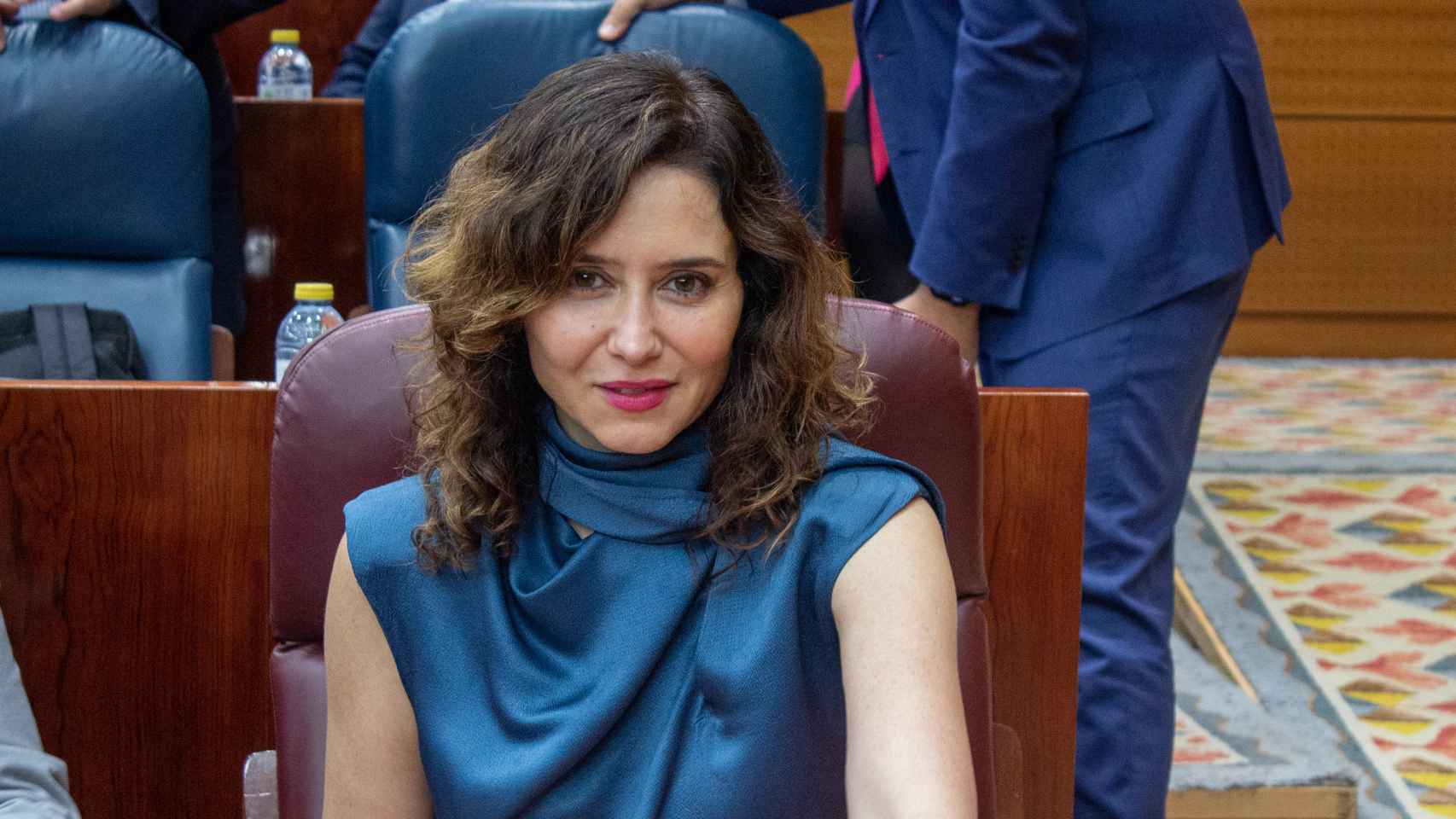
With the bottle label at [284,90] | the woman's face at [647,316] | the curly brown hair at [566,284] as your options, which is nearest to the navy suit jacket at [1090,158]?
the curly brown hair at [566,284]

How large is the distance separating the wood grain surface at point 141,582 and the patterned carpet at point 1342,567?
1.28 metres

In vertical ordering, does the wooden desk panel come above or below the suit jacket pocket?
below

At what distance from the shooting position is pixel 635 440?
1.01 meters

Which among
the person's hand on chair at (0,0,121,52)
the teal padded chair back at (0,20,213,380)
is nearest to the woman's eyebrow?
the teal padded chair back at (0,20,213,380)

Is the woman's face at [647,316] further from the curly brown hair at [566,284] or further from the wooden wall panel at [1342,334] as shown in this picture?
the wooden wall panel at [1342,334]

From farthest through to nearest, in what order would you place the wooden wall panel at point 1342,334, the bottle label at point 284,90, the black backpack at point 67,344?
the wooden wall panel at point 1342,334 → the bottle label at point 284,90 → the black backpack at point 67,344

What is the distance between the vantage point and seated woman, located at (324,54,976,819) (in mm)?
991

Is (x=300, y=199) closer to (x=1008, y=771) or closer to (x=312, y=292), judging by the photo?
(x=312, y=292)

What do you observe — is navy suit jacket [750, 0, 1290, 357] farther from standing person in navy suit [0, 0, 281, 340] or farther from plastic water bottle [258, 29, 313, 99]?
plastic water bottle [258, 29, 313, 99]

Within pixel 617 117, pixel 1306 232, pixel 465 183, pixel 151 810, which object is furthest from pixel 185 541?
pixel 1306 232

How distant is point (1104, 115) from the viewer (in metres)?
1.61

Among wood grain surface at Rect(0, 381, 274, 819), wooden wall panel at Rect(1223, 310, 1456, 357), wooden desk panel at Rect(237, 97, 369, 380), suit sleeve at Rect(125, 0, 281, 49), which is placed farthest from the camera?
wooden wall panel at Rect(1223, 310, 1456, 357)

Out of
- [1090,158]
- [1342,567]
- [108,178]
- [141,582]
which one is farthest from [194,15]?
[1342,567]

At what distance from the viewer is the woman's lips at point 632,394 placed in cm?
100
